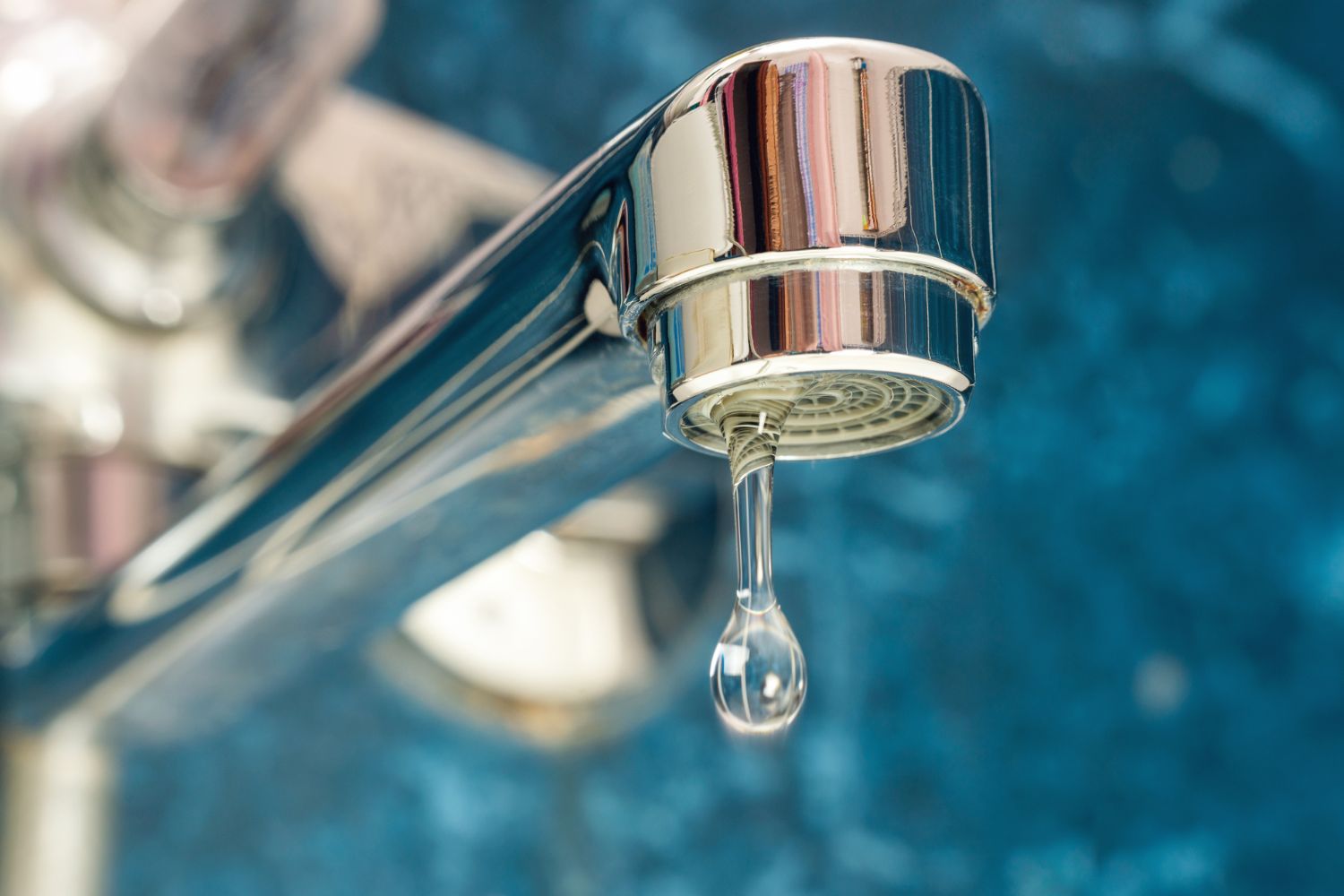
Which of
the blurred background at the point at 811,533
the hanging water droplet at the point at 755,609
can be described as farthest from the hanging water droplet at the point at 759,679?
the blurred background at the point at 811,533

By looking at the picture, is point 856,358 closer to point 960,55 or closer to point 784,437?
point 784,437

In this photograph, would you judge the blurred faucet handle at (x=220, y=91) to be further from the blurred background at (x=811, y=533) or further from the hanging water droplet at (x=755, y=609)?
the hanging water droplet at (x=755, y=609)

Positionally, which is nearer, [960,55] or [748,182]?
[748,182]

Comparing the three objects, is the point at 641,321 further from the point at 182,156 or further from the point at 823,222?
the point at 182,156

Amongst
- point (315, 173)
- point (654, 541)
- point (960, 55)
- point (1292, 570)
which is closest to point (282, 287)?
point (315, 173)

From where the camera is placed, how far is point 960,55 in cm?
60

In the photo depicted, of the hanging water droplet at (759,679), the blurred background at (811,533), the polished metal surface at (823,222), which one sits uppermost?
the blurred background at (811,533)

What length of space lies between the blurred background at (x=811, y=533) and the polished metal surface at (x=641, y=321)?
126mm

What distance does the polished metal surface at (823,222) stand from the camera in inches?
8.2

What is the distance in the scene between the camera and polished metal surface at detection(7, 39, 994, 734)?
0.21 metres

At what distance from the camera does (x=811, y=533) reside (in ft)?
2.08

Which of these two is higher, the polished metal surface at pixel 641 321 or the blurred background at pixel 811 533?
the blurred background at pixel 811 533

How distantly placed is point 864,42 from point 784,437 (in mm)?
68

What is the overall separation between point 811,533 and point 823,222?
44 centimetres
